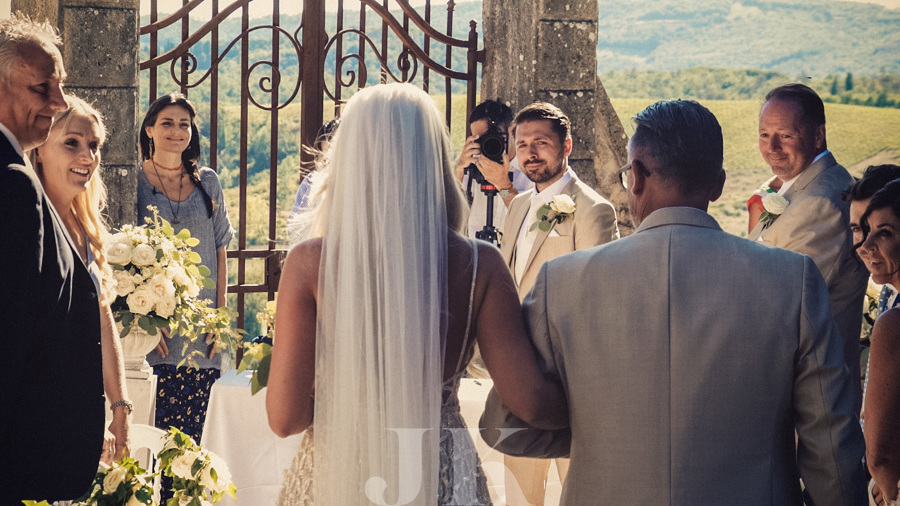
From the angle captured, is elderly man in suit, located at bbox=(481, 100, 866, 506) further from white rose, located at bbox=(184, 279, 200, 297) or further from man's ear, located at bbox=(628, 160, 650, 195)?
white rose, located at bbox=(184, 279, 200, 297)

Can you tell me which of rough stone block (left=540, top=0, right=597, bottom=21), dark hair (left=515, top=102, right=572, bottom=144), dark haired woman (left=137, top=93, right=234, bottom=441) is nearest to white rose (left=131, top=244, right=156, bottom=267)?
dark haired woman (left=137, top=93, right=234, bottom=441)

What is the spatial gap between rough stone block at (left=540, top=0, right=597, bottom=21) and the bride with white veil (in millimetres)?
3635

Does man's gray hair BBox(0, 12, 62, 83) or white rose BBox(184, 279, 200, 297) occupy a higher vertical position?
man's gray hair BBox(0, 12, 62, 83)

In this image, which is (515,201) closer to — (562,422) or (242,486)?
(242,486)

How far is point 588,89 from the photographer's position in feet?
17.9

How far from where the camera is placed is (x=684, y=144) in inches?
72.2

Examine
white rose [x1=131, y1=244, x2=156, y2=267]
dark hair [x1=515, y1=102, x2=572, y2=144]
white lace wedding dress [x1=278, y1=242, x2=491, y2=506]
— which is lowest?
white lace wedding dress [x1=278, y1=242, x2=491, y2=506]

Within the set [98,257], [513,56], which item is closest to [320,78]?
[513,56]

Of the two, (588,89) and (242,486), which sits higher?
(588,89)

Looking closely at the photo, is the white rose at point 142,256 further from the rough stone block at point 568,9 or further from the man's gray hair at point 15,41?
the rough stone block at point 568,9

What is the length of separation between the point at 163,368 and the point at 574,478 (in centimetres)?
265

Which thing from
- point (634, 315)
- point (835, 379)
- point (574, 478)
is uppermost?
point (634, 315)

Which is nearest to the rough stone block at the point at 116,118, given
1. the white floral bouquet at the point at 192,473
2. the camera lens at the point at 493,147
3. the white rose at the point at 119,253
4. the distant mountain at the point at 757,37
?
the white rose at the point at 119,253

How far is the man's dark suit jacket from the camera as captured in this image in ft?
5.61
